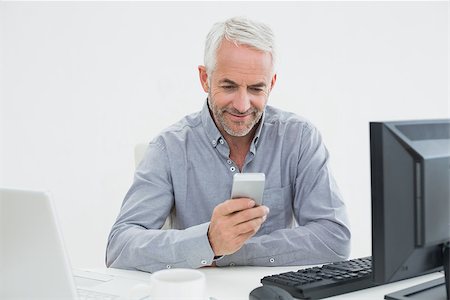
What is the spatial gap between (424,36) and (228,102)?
1.93 metres

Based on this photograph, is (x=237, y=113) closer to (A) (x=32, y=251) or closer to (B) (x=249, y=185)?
(B) (x=249, y=185)

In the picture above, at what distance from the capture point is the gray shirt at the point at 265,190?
1.61m

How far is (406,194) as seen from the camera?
42.4 inches

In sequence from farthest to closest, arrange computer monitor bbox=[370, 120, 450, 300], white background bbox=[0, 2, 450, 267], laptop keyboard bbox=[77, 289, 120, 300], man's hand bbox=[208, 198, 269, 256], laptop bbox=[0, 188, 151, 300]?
white background bbox=[0, 2, 450, 267], man's hand bbox=[208, 198, 269, 256], laptop keyboard bbox=[77, 289, 120, 300], computer monitor bbox=[370, 120, 450, 300], laptop bbox=[0, 188, 151, 300]

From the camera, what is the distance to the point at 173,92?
2.87 metres

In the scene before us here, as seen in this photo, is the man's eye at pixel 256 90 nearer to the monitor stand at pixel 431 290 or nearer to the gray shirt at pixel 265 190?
the gray shirt at pixel 265 190

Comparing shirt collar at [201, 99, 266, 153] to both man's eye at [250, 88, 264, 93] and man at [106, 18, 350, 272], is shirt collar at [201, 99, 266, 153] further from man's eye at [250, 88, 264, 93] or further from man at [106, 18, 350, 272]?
man's eye at [250, 88, 264, 93]

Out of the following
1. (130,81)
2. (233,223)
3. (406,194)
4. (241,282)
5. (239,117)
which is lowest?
(241,282)

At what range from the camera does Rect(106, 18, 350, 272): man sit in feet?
5.02

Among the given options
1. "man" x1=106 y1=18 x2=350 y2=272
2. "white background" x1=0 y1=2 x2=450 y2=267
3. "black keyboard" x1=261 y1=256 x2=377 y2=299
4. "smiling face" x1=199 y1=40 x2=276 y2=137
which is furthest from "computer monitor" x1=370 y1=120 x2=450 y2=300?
"white background" x1=0 y1=2 x2=450 y2=267

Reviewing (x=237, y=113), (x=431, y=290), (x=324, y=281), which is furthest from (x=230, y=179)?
(x=431, y=290)

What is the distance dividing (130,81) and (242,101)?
1.20 m

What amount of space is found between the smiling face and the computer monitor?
0.67 meters

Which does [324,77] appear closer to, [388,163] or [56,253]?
[388,163]
